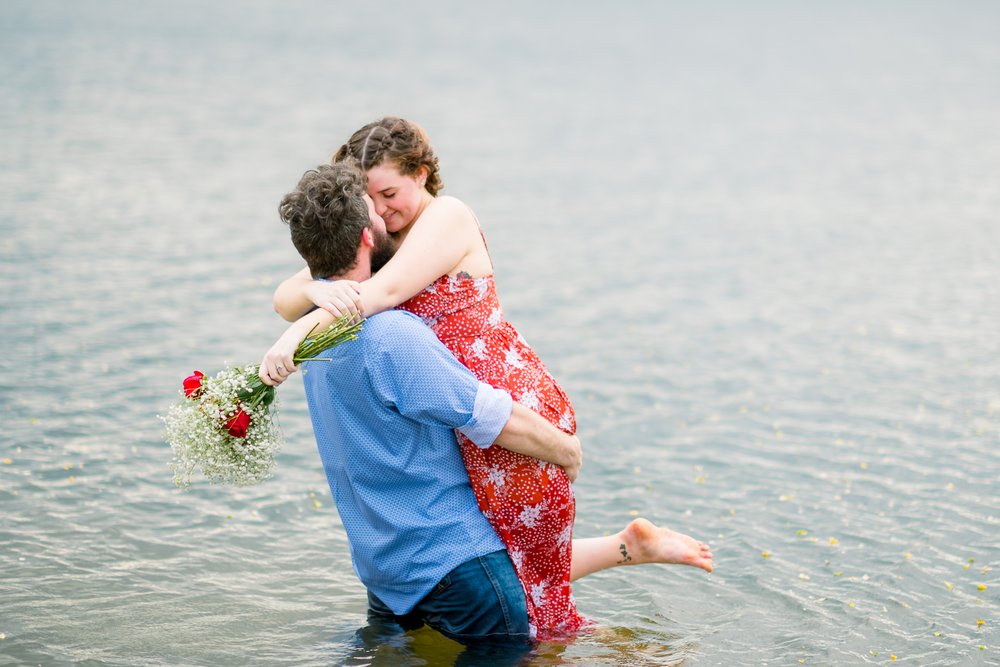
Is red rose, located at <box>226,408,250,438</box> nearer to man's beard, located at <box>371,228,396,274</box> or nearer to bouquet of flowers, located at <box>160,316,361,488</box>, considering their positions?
bouquet of flowers, located at <box>160,316,361,488</box>

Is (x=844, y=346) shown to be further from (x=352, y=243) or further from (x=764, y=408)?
(x=352, y=243)

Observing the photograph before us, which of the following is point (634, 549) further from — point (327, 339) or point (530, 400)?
point (327, 339)

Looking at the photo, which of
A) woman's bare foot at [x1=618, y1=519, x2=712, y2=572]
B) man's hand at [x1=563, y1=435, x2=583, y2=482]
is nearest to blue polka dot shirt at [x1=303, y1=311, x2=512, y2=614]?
man's hand at [x1=563, y1=435, x2=583, y2=482]

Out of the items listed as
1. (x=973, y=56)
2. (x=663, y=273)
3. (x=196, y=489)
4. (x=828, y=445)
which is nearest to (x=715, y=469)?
(x=828, y=445)

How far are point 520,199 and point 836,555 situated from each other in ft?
43.4

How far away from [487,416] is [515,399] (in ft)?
1.23

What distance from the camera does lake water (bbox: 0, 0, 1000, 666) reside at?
279 inches

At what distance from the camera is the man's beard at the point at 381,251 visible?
560cm

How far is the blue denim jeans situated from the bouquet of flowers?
1.07 metres

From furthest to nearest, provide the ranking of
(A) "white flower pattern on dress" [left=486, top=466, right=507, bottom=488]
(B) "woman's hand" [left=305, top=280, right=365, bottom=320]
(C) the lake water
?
(C) the lake water < (A) "white flower pattern on dress" [left=486, top=466, right=507, bottom=488] < (B) "woman's hand" [left=305, top=280, right=365, bottom=320]

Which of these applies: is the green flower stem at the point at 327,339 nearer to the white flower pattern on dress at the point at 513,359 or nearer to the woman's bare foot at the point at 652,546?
the white flower pattern on dress at the point at 513,359

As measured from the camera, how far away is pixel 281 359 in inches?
203

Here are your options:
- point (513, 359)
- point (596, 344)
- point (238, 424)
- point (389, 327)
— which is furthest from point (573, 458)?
point (596, 344)

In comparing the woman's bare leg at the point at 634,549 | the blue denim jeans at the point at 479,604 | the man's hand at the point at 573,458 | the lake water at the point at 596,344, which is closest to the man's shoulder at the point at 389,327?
the man's hand at the point at 573,458
